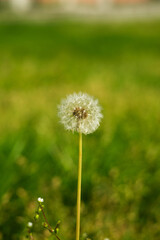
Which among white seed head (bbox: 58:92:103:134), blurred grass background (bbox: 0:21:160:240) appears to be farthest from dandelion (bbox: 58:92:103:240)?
blurred grass background (bbox: 0:21:160:240)

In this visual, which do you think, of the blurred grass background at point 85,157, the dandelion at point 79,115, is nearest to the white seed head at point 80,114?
the dandelion at point 79,115

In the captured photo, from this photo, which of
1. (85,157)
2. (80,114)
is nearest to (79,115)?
(80,114)

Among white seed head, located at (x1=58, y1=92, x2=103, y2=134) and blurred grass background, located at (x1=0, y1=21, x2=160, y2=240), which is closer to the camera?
white seed head, located at (x1=58, y1=92, x2=103, y2=134)

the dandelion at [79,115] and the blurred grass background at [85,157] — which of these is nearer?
the dandelion at [79,115]

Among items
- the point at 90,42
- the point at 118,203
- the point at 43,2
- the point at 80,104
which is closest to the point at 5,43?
the point at 90,42

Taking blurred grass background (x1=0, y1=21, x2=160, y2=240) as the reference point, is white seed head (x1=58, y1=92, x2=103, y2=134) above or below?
below

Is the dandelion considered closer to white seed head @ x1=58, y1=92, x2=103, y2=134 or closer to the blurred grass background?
white seed head @ x1=58, y1=92, x2=103, y2=134

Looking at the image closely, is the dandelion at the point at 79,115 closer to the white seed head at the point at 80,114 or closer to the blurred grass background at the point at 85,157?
the white seed head at the point at 80,114
